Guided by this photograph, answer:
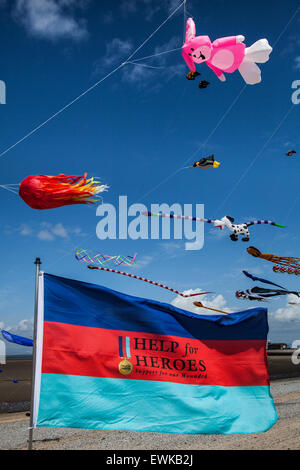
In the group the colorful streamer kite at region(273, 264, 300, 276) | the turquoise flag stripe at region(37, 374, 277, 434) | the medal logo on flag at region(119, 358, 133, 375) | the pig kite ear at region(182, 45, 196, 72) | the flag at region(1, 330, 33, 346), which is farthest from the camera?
the flag at region(1, 330, 33, 346)

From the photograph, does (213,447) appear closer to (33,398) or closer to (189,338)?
(189,338)

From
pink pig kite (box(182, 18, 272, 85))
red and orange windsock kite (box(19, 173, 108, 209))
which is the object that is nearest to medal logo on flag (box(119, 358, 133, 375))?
red and orange windsock kite (box(19, 173, 108, 209))

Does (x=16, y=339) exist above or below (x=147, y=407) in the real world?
above

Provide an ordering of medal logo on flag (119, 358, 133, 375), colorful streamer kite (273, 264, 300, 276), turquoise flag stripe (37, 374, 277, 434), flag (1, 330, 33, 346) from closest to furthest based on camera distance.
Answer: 1. turquoise flag stripe (37, 374, 277, 434)
2. medal logo on flag (119, 358, 133, 375)
3. colorful streamer kite (273, 264, 300, 276)
4. flag (1, 330, 33, 346)

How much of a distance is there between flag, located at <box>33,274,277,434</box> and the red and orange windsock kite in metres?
2.27

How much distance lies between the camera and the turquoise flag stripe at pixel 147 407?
558cm

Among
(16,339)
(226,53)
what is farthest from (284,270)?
(16,339)

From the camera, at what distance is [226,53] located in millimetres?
10523

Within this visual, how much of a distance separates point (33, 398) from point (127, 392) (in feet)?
4.44

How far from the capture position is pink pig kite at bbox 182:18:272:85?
1042cm

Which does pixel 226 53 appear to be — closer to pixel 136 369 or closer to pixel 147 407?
pixel 136 369

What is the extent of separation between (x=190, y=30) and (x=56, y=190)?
6.35 metres

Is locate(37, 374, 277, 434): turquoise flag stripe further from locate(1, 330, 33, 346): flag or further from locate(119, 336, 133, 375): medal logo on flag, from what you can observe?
locate(1, 330, 33, 346): flag
